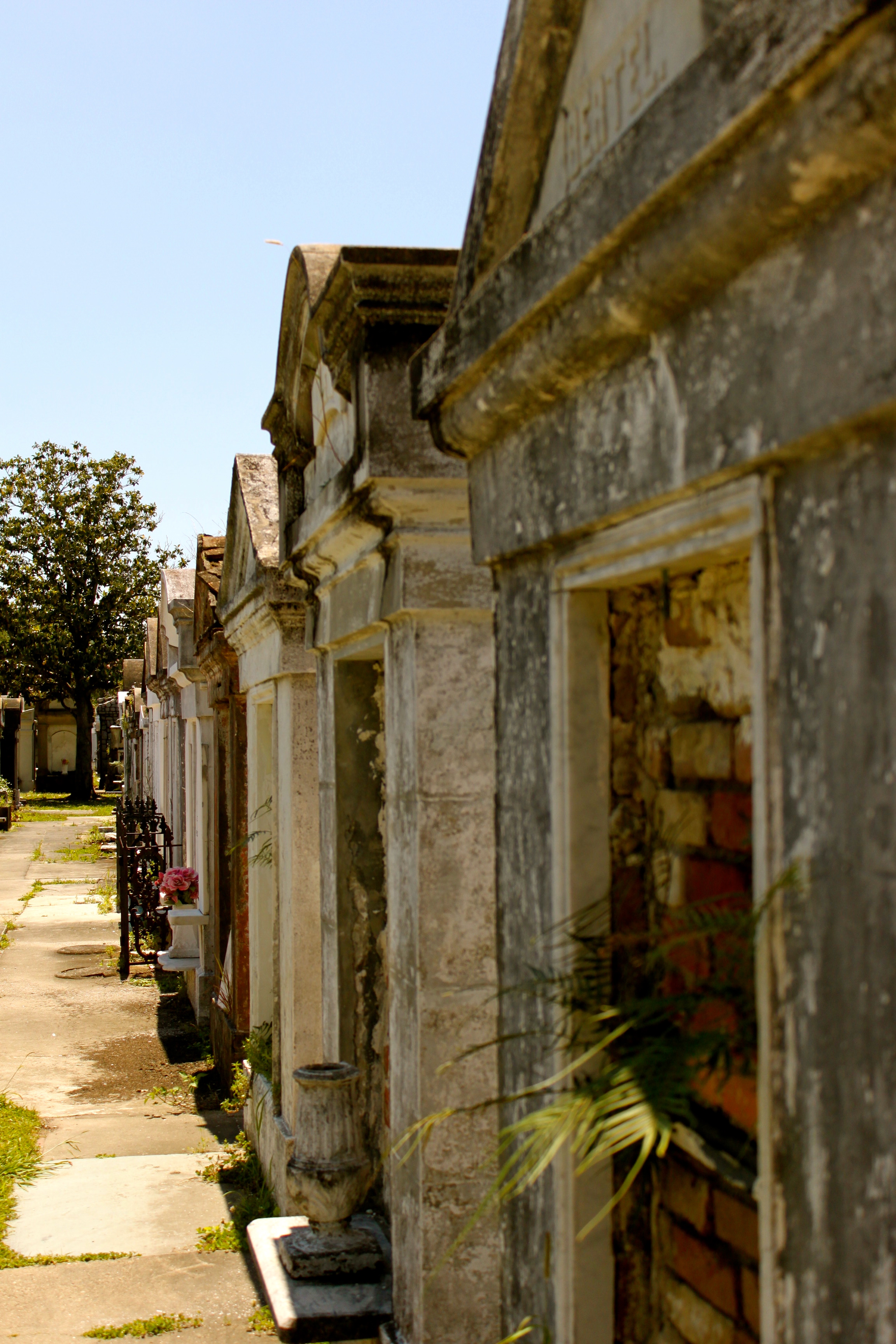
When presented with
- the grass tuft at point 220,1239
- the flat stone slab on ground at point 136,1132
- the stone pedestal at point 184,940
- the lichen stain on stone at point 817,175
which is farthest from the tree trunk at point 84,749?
the lichen stain on stone at point 817,175

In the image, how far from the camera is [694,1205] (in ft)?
6.53

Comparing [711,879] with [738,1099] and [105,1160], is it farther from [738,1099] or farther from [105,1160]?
[105,1160]

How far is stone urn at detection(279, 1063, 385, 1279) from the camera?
4055 millimetres

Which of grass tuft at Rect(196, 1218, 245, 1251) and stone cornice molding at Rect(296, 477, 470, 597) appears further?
grass tuft at Rect(196, 1218, 245, 1251)

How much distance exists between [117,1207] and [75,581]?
119ft

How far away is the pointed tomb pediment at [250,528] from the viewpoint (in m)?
6.02

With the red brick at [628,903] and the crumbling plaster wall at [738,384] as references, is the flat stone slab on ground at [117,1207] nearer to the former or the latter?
the red brick at [628,903]

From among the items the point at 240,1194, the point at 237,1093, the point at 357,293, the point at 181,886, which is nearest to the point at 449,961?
the point at 357,293

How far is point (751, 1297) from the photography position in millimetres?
1830

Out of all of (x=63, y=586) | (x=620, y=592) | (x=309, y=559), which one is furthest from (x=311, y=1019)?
(x=63, y=586)

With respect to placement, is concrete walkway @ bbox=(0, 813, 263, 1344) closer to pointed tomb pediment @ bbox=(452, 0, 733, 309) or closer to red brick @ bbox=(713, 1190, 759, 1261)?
red brick @ bbox=(713, 1190, 759, 1261)

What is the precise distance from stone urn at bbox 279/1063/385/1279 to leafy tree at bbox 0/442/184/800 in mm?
37236

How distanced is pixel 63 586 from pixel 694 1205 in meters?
40.7

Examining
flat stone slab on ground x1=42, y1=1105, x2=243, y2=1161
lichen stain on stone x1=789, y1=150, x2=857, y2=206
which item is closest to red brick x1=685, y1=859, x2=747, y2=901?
lichen stain on stone x1=789, y1=150, x2=857, y2=206
